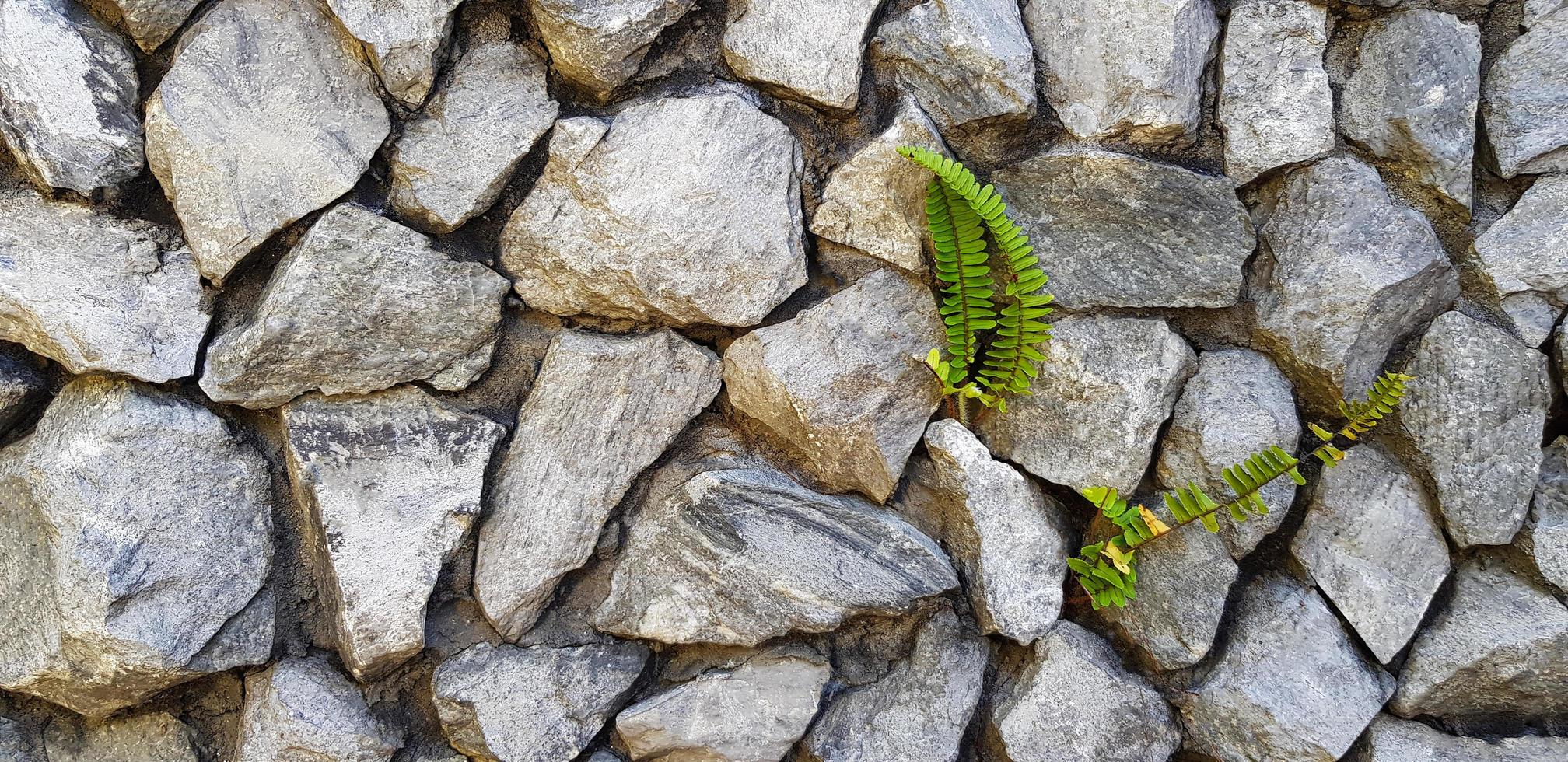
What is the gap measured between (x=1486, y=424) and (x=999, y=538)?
38.8 inches

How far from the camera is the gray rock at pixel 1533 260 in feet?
6.55

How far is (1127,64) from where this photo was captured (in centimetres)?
212

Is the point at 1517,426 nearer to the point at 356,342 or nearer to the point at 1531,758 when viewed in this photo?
the point at 1531,758

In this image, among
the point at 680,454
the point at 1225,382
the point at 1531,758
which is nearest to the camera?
the point at 1531,758

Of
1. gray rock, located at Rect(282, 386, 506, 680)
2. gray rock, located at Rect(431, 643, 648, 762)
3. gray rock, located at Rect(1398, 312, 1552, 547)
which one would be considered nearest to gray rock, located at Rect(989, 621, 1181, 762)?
gray rock, located at Rect(1398, 312, 1552, 547)

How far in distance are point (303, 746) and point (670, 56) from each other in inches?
65.0

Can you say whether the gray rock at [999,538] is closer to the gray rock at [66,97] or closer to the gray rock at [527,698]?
the gray rock at [527,698]

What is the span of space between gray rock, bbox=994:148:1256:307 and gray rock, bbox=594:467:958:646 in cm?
67

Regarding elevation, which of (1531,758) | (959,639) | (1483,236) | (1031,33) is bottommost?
(1531,758)

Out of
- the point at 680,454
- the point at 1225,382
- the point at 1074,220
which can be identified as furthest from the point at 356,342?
the point at 1225,382

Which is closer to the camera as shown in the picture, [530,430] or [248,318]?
[248,318]

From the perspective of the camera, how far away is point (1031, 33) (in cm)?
220

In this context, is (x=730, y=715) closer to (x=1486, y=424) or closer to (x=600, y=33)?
(x=600, y=33)

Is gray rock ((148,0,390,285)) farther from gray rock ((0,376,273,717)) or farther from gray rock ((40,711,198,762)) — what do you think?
gray rock ((40,711,198,762))
